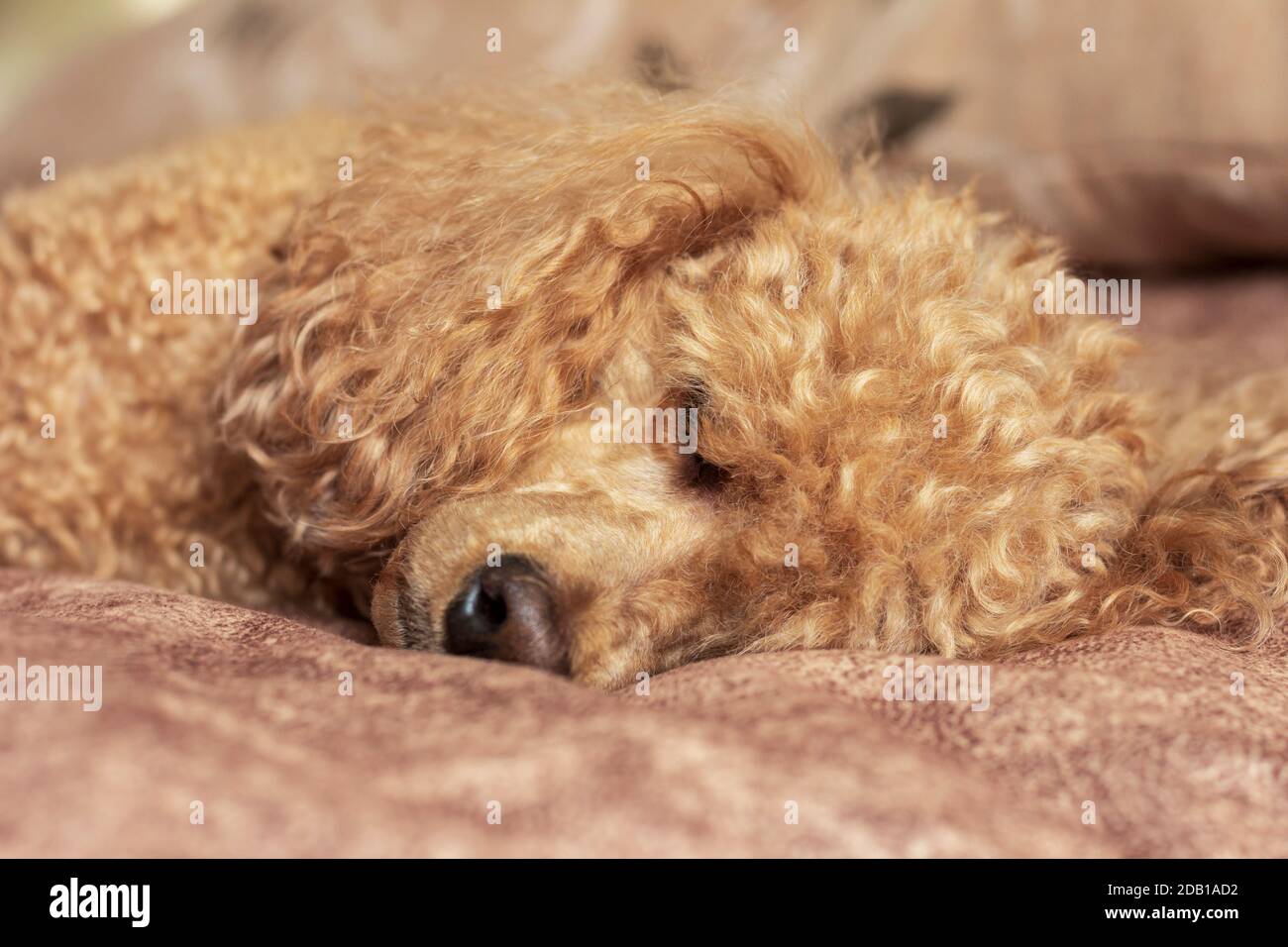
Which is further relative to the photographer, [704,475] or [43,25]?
[43,25]

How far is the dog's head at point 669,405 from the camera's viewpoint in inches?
42.4

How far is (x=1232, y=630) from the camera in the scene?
Answer: 3.56 feet

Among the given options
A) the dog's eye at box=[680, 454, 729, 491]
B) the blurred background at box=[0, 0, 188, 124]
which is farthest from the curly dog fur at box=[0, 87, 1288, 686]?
the blurred background at box=[0, 0, 188, 124]

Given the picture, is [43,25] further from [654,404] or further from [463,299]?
[654,404]

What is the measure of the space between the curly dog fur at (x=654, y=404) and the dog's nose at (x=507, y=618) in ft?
0.05

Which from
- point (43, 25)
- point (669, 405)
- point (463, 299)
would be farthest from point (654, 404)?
point (43, 25)

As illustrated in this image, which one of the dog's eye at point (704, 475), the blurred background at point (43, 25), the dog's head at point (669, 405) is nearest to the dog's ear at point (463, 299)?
the dog's head at point (669, 405)

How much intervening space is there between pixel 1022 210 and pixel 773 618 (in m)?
1.17

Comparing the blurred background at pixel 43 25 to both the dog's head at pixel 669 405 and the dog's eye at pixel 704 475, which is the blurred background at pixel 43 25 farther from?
the dog's eye at pixel 704 475

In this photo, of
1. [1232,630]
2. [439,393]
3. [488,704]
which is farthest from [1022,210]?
[488,704]

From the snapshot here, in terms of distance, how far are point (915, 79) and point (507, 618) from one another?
146 centimetres

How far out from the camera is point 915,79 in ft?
6.64

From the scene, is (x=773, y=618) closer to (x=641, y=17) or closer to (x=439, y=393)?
(x=439, y=393)

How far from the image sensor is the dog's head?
1078 mm
